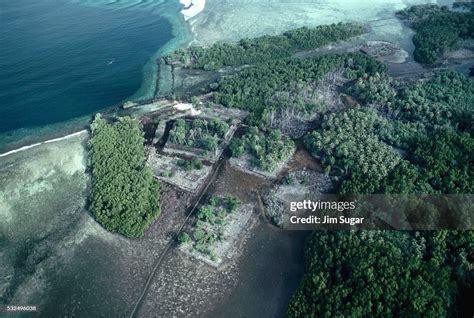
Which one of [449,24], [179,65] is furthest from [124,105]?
[449,24]

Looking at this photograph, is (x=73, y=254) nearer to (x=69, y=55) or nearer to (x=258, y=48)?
(x=69, y=55)

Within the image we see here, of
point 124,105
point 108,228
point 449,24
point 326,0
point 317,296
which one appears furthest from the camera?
point 326,0

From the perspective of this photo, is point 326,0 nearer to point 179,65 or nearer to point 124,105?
point 179,65

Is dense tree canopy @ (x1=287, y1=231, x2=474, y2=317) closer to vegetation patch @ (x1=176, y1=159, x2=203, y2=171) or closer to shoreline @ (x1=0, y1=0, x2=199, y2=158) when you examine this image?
vegetation patch @ (x1=176, y1=159, x2=203, y2=171)

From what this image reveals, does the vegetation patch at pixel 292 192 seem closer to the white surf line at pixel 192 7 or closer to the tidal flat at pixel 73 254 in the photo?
the tidal flat at pixel 73 254

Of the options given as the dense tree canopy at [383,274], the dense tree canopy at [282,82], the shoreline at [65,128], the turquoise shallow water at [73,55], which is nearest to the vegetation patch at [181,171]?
the dense tree canopy at [282,82]

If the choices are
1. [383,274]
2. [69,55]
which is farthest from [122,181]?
[69,55]
